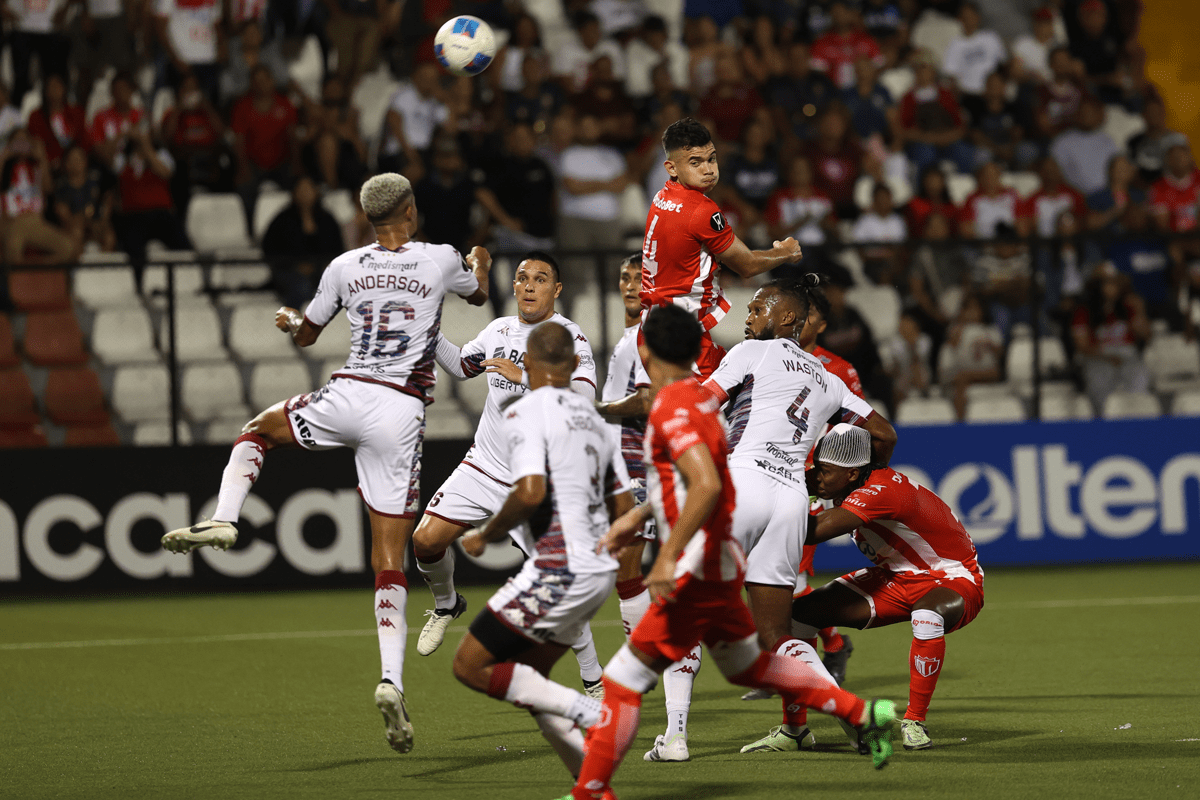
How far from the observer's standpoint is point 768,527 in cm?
707

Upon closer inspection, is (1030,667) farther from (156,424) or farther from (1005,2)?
(1005,2)

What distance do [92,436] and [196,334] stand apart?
1.34m

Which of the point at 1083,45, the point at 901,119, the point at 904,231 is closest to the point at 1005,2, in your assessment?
the point at 1083,45

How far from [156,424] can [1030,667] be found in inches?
327

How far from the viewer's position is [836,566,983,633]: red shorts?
297 inches

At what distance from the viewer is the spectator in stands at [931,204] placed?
15.8 metres

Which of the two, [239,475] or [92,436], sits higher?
[239,475]

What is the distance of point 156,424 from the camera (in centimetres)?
1382

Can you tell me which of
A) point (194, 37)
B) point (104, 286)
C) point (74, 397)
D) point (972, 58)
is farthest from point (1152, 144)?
point (74, 397)

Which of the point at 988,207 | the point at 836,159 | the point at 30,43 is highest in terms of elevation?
the point at 30,43

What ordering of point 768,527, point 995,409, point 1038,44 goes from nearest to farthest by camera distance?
point 768,527 < point 995,409 < point 1038,44

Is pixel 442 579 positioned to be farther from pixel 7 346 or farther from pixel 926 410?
pixel 926 410

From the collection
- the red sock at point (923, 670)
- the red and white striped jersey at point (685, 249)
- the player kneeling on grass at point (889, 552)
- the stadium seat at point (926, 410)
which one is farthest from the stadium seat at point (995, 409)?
the red sock at point (923, 670)

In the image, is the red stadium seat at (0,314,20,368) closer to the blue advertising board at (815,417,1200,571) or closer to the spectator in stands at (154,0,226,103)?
the spectator in stands at (154,0,226,103)
